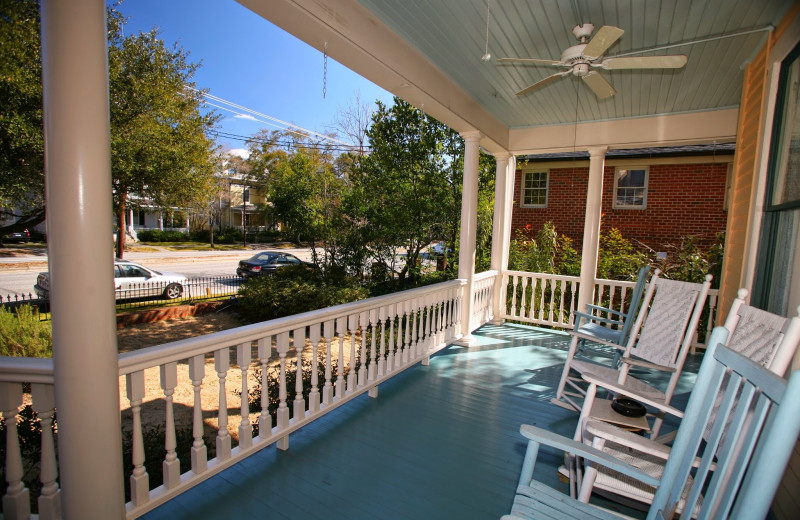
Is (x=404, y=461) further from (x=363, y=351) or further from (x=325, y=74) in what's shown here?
(x=325, y=74)

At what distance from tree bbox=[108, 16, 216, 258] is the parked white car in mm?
1843

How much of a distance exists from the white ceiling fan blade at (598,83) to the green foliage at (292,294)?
527cm

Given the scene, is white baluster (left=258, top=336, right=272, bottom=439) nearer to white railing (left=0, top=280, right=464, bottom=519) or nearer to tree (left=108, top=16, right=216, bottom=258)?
white railing (left=0, top=280, right=464, bottom=519)

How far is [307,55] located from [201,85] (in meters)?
2.75

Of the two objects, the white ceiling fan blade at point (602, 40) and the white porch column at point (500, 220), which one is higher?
the white ceiling fan blade at point (602, 40)

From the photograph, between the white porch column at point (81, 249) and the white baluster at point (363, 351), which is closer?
the white porch column at point (81, 249)

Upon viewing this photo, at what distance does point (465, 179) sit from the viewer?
14.8 ft

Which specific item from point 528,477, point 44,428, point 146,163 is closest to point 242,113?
point 146,163

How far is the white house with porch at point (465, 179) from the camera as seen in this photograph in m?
1.25

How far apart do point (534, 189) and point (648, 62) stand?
23.3 feet

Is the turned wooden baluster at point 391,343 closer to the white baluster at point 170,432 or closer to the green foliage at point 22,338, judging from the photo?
the white baluster at point 170,432

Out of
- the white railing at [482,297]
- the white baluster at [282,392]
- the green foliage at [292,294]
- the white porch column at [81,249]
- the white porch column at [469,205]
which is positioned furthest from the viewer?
the green foliage at [292,294]

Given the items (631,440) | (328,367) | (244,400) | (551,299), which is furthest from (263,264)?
(631,440)

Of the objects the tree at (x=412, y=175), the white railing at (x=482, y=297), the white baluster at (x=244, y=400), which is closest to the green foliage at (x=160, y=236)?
the tree at (x=412, y=175)
